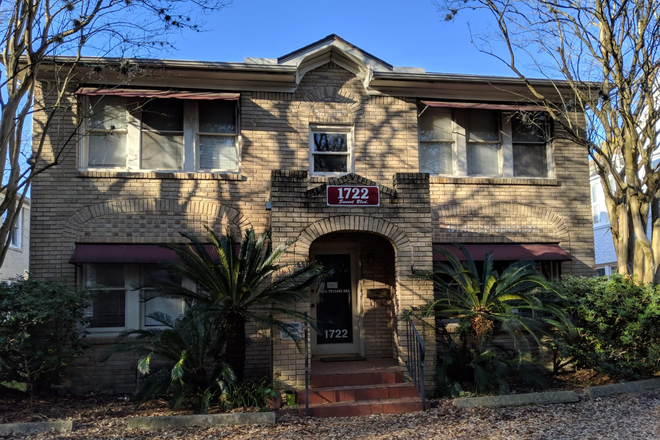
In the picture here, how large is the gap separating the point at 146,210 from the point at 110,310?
1.94 metres

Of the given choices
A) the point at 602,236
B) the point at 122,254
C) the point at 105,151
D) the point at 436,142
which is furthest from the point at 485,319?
the point at 602,236

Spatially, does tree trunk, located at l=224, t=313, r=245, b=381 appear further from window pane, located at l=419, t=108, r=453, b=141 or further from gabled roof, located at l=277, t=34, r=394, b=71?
window pane, located at l=419, t=108, r=453, b=141

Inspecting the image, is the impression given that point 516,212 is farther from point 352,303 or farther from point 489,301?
point 352,303

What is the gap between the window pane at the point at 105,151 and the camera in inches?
399

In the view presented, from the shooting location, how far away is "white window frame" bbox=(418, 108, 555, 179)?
11.1 metres

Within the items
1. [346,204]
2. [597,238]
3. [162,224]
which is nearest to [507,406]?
[346,204]

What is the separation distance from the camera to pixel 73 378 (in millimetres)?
9195

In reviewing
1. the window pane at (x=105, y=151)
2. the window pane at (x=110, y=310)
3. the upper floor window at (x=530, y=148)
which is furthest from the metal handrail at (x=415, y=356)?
the window pane at (x=105, y=151)

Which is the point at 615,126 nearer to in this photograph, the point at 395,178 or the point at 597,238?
the point at 395,178

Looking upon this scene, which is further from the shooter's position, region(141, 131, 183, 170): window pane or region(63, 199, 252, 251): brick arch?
region(141, 131, 183, 170): window pane

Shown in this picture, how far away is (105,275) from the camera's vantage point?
985 centimetres

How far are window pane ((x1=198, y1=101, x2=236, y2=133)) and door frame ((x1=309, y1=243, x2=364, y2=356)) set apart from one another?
2.92m

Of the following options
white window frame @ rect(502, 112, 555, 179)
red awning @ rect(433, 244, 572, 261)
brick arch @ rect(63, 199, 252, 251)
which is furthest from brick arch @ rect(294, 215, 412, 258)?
white window frame @ rect(502, 112, 555, 179)

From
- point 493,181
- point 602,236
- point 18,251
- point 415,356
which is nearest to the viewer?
point 415,356
